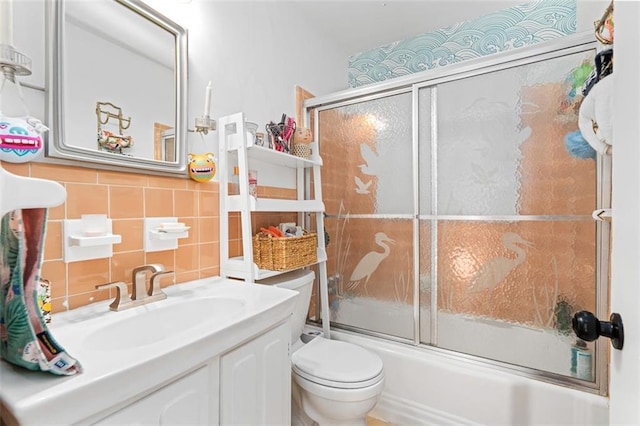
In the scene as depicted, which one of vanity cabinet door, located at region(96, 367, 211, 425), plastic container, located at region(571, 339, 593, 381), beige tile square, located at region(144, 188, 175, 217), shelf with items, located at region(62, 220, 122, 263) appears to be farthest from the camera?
plastic container, located at region(571, 339, 593, 381)

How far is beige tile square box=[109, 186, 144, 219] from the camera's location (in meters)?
1.10

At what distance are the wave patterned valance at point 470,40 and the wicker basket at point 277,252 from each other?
170cm

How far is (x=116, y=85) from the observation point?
114cm

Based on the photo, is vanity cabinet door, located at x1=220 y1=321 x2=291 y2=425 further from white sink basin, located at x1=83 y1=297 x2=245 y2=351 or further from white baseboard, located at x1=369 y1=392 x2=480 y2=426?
white baseboard, located at x1=369 y1=392 x2=480 y2=426

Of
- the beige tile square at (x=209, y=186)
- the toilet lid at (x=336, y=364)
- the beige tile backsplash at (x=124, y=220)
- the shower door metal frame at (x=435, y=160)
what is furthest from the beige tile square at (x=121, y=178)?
the shower door metal frame at (x=435, y=160)

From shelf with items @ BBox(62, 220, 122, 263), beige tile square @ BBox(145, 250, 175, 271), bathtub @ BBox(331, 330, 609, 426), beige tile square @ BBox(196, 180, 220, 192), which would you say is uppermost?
beige tile square @ BBox(196, 180, 220, 192)

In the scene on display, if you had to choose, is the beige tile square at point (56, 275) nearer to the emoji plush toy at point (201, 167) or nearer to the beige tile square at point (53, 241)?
the beige tile square at point (53, 241)

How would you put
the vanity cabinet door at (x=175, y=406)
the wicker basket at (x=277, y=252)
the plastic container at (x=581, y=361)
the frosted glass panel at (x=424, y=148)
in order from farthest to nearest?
1. the frosted glass panel at (x=424, y=148)
2. the wicker basket at (x=277, y=252)
3. the plastic container at (x=581, y=361)
4. the vanity cabinet door at (x=175, y=406)

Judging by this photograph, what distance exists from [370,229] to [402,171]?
410 mm

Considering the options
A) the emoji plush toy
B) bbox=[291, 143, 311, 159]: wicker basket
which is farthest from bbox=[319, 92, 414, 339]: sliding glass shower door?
the emoji plush toy

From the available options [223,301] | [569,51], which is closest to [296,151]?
[223,301]

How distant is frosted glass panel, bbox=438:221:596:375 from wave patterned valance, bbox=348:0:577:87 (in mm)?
1325

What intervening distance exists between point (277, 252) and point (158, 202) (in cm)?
56

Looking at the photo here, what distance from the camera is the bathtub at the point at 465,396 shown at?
1.40m
